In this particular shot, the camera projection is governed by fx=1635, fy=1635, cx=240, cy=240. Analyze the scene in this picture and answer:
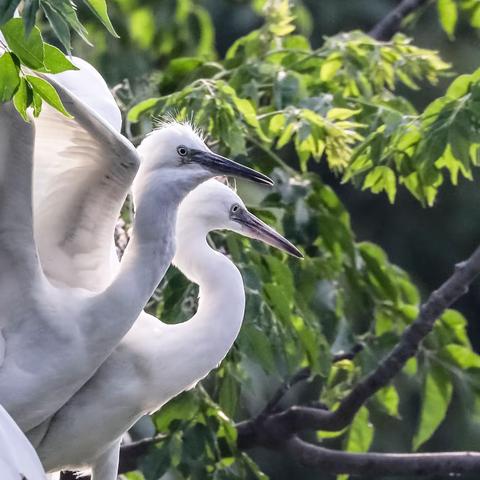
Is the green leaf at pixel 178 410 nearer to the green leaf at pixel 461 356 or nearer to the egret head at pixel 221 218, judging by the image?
Answer: the egret head at pixel 221 218

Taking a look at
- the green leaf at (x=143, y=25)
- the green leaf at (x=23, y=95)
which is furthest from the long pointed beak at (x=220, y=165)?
the green leaf at (x=143, y=25)

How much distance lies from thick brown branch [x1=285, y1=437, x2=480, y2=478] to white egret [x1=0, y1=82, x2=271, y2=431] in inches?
27.1

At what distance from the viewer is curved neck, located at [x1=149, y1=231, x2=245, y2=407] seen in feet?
11.6

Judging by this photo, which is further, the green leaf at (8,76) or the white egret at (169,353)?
the white egret at (169,353)

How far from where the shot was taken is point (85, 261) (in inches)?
136

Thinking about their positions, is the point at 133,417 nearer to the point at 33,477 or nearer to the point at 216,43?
the point at 33,477

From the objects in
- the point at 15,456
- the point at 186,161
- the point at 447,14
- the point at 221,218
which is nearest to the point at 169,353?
the point at 221,218

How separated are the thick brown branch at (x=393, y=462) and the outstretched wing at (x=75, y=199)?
0.70 metres

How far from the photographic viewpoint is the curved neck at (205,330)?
352 cm

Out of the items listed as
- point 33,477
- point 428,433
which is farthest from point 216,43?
point 33,477

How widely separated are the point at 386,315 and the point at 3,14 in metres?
2.19

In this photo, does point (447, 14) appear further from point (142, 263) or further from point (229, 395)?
point (142, 263)

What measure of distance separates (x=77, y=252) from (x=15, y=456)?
0.92 m

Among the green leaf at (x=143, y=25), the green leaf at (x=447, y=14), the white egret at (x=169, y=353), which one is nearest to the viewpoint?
the white egret at (x=169, y=353)
